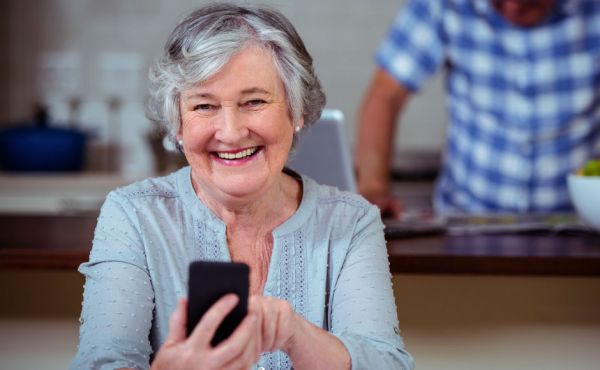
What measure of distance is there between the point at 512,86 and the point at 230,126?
1.57 m

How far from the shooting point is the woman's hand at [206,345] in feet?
3.14

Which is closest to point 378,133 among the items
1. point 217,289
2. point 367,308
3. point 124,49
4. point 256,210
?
point 256,210

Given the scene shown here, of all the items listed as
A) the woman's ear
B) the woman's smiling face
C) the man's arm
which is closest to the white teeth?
the woman's smiling face

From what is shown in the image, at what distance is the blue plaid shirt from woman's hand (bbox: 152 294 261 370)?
1767 mm

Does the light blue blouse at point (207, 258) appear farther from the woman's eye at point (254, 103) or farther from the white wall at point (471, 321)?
the white wall at point (471, 321)

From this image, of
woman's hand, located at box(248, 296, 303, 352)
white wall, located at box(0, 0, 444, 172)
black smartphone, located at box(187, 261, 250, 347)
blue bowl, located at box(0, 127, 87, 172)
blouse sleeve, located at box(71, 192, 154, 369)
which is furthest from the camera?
white wall, located at box(0, 0, 444, 172)

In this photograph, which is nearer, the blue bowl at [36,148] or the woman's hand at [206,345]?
the woman's hand at [206,345]

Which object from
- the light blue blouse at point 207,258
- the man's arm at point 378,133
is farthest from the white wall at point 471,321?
the man's arm at point 378,133

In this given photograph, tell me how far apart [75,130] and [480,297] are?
2.31 metres

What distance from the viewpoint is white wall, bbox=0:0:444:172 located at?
13.3ft

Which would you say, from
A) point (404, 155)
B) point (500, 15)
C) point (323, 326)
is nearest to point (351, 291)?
point (323, 326)

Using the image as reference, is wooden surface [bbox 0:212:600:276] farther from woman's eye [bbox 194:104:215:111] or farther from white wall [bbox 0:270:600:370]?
woman's eye [bbox 194:104:215:111]

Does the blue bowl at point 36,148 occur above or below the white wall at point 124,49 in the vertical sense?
below

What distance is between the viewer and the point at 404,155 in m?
3.83
